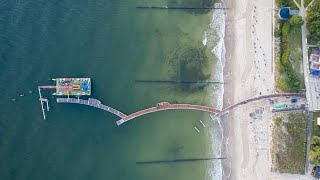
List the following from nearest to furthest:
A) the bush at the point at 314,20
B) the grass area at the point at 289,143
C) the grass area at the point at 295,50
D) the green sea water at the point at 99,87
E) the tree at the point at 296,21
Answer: the tree at the point at 296,21 → the bush at the point at 314,20 → the green sea water at the point at 99,87 → the grass area at the point at 289,143 → the grass area at the point at 295,50

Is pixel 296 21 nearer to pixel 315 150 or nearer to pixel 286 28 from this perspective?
pixel 286 28

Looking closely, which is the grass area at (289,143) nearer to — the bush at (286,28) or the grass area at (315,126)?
the grass area at (315,126)

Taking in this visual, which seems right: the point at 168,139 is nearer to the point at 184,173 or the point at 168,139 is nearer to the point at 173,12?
the point at 184,173

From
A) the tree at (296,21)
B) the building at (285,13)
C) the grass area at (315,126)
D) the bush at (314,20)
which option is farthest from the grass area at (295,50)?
the grass area at (315,126)

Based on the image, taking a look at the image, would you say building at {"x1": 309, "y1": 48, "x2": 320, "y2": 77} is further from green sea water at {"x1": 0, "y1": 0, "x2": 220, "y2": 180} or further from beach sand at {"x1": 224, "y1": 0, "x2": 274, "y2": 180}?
green sea water at {"x1": 0, "y1": 0, "x2": 220, "y2": 180}

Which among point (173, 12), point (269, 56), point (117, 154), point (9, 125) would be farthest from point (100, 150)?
point (269, 56)
